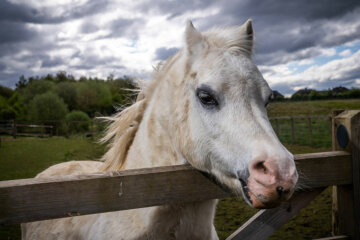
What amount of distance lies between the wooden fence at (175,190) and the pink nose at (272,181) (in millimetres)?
417

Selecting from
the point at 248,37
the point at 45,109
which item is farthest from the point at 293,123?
the point at 45,109

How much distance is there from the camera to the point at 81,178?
4.57 ft

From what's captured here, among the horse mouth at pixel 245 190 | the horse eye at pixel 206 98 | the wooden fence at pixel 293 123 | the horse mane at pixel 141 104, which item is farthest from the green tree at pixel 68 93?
the horse mouth at pixel 245 190

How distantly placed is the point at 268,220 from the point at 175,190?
2.64ft

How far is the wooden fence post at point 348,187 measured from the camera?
1998 mm

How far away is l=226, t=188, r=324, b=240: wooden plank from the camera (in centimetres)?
185

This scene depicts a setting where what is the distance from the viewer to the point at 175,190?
155 centimetres

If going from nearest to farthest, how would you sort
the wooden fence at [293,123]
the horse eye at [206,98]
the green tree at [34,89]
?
the horse eye at [206,98]
the wooden fence at [293,123]
the green tree at [34,89]

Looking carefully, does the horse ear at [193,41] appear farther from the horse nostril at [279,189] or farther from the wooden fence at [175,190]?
the horse nostril at [279,189]

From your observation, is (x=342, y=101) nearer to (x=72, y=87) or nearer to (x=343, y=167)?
(x=343, y=167)

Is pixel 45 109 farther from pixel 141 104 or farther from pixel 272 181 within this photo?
pixel 272 181

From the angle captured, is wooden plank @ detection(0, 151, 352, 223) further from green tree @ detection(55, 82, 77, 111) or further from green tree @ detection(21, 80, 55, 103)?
green tree @ detection(55, 82, 77, 111)

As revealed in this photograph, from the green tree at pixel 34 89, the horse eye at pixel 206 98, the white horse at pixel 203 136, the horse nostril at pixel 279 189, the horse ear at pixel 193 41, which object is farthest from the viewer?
the green tree at pixel 34 89

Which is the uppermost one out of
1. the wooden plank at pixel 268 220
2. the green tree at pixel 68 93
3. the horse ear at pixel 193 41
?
the green tree at pixel 68 93
